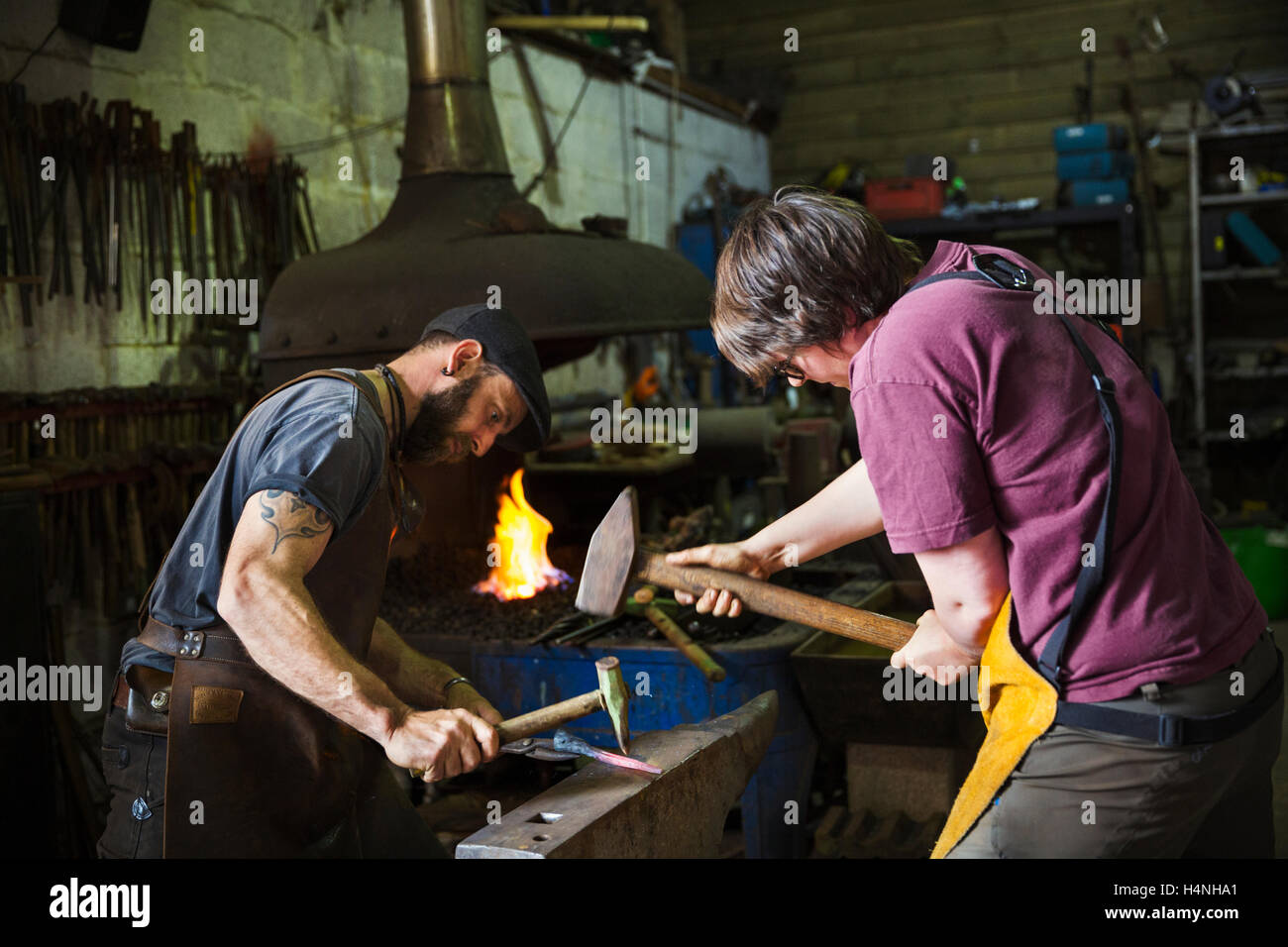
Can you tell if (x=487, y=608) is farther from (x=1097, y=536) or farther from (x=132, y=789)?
(x=1097, y=536)

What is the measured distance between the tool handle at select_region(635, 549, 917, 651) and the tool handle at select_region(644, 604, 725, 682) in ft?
2.95

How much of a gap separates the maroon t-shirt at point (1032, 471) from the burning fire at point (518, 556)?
2477mm

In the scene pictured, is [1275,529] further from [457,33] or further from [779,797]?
[457,33]

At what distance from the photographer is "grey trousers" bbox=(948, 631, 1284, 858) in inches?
60.8

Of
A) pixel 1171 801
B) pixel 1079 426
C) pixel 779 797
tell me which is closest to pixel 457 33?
pixel 779 797

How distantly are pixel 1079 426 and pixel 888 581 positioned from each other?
239 centimetres

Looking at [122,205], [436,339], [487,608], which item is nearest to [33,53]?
[122,205]

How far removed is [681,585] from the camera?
84.0 inches

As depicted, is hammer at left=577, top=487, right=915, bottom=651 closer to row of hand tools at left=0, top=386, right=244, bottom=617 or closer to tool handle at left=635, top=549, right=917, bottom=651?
tool handle at left=635, top=549, right=917, bottom=651

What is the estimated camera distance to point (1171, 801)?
5.13ft

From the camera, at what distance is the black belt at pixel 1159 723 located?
1.52 meters

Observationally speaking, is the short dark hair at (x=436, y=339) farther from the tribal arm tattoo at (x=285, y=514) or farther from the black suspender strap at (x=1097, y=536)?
the black suspender strap at (x=1097, y=536)

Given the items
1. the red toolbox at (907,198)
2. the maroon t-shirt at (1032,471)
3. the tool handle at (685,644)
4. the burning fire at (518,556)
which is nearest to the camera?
the maroon t-shirt at (1032,471)

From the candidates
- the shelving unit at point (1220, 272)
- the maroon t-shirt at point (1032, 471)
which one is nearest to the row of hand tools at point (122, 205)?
the maroon t-shirt at point (1032, 471)
